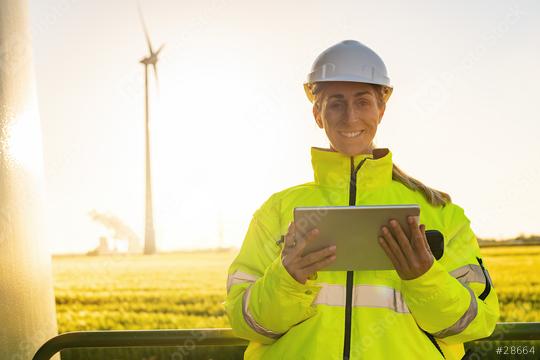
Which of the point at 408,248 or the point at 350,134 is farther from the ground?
the point at 350,134

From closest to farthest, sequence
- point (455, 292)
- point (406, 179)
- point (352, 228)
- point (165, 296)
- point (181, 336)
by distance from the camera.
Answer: point (352, 228) → point (455, 292) → point (406, 179) → point (181, 336) → point (165, 296)

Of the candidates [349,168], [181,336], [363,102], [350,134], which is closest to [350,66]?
[363,102]

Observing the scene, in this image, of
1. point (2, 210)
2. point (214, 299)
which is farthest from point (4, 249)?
point (214, 299)

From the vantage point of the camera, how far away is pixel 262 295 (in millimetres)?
2324

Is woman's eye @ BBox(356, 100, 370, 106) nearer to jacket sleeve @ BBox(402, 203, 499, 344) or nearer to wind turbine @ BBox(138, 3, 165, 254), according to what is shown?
jacket sleeve @ BBox(402, 203, 499, 344)

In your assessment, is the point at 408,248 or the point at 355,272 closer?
the point at 408,248

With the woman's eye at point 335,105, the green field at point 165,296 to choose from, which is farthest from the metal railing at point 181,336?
the green field at point 165,296

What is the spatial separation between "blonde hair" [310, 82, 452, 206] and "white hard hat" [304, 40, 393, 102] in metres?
0.03

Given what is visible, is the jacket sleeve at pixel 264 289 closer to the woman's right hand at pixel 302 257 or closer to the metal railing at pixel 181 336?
the woman's right hand at pixel 302 257

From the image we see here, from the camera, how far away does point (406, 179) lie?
2.67 m

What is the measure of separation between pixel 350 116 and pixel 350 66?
0.75 ft

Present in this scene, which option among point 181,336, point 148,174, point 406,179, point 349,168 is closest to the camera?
point 349,168

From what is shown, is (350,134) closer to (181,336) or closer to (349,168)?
(349,168)

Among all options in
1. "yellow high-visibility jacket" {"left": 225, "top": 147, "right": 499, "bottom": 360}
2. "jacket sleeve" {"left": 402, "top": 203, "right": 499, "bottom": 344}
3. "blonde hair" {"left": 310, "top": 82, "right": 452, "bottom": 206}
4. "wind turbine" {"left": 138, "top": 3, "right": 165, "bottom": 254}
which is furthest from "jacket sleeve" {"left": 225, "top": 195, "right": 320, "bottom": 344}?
"wind turbine" {"left": 138, "top": 3, "right": 165, "bottom": 254}
